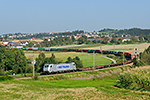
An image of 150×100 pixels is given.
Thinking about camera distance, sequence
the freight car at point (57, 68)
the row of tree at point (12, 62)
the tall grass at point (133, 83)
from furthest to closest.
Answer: the row of tree at point (12, 62) → the freight car at point (57, 68) → the tall grass at point (133, 83)

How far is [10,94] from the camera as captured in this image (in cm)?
2397

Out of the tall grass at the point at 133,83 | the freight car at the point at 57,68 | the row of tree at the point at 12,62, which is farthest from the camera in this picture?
the row of tree at the point at 12,62

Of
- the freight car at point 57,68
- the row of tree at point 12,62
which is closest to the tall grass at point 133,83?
the freight car at point 57,68

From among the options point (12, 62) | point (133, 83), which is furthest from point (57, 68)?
point (133, 83)

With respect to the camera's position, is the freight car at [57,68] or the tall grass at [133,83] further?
the freight car at [57,68]

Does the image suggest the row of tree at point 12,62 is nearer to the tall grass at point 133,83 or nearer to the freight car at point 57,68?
the freight car at point 57,68

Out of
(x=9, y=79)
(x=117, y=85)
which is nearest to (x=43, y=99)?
(x=117, y=85)

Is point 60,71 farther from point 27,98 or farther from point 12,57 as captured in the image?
point 27,98

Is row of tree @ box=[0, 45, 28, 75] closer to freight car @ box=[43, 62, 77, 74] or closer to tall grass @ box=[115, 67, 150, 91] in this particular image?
freight car @ box=[43, 62, 77, 74]

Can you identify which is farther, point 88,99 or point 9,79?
point 9,79

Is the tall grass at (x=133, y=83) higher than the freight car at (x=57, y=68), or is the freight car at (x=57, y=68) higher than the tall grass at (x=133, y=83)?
the freight car at (x=57, y=68)

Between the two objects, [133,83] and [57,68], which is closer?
[133,83]

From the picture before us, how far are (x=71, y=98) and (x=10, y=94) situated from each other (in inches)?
288

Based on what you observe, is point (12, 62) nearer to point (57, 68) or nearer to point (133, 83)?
point (57, 68)
